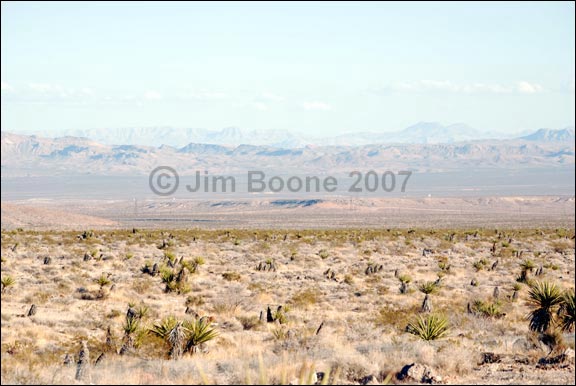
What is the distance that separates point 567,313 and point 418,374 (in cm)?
454

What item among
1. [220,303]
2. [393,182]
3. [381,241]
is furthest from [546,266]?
[393,182]

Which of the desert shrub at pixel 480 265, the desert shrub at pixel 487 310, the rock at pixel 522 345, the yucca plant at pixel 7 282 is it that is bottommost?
the desert shrub at pixel 480 265

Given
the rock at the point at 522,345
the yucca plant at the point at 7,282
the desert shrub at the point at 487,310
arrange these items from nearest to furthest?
the rock at the point at 522,345, the desert shrub at the point at 487,310, the yucca plant at the point at 7,282

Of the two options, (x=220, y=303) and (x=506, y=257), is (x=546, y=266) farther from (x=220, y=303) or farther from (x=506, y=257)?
(x=220, y=303)

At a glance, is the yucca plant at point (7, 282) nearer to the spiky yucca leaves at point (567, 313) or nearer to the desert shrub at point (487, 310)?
the desert shrub at point (487, 310)

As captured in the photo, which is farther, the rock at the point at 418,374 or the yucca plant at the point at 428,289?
the yucca plant at the point at 428,289

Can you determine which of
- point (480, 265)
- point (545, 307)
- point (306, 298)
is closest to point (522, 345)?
Answer: point (545, 307)

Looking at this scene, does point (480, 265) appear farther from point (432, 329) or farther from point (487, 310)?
point (432, 329)

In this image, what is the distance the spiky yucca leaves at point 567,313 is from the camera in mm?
12273

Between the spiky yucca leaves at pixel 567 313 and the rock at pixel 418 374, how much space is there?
3.95m

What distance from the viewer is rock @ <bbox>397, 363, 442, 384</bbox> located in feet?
31.6

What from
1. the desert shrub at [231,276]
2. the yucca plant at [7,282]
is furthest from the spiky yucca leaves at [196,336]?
the desert shrub at [231,276]

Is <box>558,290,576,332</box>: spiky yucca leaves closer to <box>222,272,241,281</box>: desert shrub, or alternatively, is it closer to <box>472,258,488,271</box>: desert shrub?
<box>222,272,241,281</box>: desert shrub

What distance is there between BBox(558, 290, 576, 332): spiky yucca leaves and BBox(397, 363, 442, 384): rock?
13.0ft
